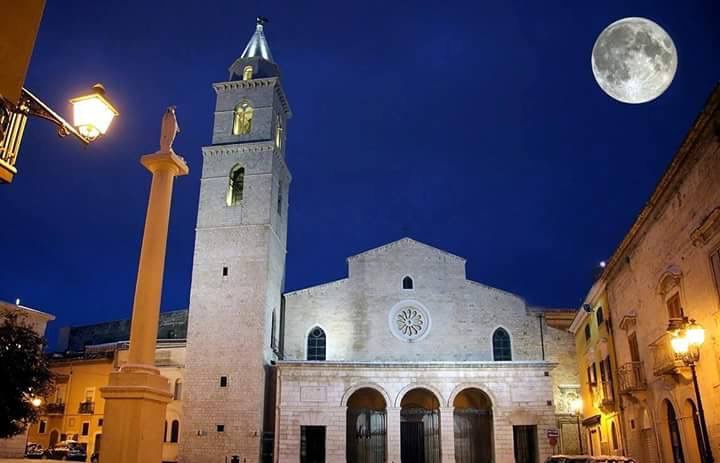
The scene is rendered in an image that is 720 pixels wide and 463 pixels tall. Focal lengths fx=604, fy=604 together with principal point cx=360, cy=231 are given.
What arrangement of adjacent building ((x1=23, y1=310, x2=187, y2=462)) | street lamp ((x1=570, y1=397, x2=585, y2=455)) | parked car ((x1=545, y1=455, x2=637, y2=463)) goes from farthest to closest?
adjacent building ((x1=23, y1=310, x2=187, y2=462)), street lamp ((x1=570, y1=397, x2=585, y2=455)), parked car ((x1=545, y1=455, x2=637, y2=463))

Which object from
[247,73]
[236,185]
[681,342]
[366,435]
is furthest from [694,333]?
[247,73]

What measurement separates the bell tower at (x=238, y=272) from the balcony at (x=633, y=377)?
15656mm

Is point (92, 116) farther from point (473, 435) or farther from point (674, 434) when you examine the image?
point (473, 435)

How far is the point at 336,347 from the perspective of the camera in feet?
103

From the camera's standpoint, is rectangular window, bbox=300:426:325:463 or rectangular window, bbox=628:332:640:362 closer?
rectangular window, bbox=628:332:640:362

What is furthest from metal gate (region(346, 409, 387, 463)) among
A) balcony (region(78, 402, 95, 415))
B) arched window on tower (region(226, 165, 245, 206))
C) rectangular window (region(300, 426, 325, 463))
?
balcony (region(78, 402, 95, 415))

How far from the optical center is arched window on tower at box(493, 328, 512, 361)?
31625 millimetres

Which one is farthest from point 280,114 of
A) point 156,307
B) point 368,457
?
point 156,307

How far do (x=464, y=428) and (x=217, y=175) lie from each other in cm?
1791

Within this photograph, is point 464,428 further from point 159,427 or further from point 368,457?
point 159,427

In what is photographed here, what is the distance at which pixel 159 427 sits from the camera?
27.4ft

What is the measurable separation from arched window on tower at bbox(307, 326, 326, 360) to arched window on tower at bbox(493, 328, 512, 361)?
9.01 metres

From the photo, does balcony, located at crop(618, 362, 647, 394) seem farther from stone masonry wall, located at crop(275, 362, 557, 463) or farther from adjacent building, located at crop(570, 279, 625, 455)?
stone masonry wall, located at crop(275, 362, 557, 463)

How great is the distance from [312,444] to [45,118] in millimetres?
23354
